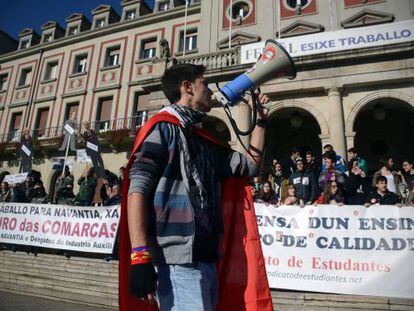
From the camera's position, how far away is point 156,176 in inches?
67.9

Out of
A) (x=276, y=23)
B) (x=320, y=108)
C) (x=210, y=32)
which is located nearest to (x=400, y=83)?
(x=320, y=108)

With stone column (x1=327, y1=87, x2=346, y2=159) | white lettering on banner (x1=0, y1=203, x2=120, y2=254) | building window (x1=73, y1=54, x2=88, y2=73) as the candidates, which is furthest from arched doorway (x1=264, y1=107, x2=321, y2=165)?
Result: building window (x1=73, y1=54, x2=88, y2=73)

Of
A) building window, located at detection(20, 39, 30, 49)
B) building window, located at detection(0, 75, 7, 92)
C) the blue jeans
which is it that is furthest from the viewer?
building window, located at detection(20, 39, 30, 49)

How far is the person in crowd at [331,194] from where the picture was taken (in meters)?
6.60

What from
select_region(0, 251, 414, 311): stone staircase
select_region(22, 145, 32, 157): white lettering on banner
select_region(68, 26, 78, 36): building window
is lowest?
select_region(0, 251, 414, 311): stone staircase

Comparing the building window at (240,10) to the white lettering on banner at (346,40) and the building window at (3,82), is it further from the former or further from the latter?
the building window at (3,82)

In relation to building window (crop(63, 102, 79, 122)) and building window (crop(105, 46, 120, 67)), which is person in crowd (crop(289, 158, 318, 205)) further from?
building window (crop(63, 102, 79, 122))

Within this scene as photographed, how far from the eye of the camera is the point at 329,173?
727cm

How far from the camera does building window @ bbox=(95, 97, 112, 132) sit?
23.8 meters

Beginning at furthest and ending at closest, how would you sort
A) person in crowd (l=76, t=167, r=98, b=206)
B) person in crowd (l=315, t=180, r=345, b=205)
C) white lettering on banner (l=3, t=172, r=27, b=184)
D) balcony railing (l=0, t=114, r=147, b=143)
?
balcony railing (l=0, t=114, r=147, b=143)
white lettering on banner (l=3, t=172, r=27, b=184)
person in crowd (l=76, t=167, r=98, b=206)
person in crowd (l=315, t=180, r=345, b=205)

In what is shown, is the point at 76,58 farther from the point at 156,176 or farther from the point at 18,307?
the point at 156,176

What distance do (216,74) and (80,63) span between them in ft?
58.1

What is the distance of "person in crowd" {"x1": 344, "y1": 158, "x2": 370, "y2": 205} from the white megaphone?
4.65 m

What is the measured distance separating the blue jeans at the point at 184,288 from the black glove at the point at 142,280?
15 centimetres
